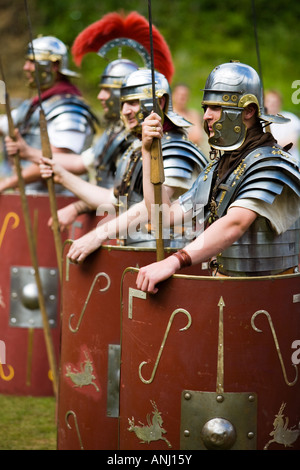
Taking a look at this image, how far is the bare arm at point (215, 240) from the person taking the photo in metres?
3.50

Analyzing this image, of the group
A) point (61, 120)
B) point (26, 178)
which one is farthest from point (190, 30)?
point (26, 178)

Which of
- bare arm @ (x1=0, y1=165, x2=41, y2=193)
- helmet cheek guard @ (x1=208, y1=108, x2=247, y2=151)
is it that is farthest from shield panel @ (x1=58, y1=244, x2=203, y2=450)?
bare arm @ (x1=0, y1=165, x2=41, y2=193)

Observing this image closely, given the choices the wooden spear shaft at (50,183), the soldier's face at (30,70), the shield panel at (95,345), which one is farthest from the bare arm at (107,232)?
the soldier's face at (30,70)

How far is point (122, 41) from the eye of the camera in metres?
5.79

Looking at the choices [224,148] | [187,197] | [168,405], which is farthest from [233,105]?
[168,405]

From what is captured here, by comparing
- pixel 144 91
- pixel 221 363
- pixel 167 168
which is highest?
pixel 144 91

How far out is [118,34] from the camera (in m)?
5.86

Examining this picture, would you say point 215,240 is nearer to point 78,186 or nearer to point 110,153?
point 78,186

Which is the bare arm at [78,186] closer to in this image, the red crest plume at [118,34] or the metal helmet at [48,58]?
the red crest plume at [118,34]

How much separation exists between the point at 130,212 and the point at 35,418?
1.55 metres

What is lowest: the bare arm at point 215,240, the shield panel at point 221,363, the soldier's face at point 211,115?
the shield panel at point 221,363

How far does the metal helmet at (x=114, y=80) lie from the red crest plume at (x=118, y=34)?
17cm

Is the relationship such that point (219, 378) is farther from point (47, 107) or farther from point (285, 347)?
point (47, 107)

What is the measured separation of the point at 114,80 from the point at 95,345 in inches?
77.7
